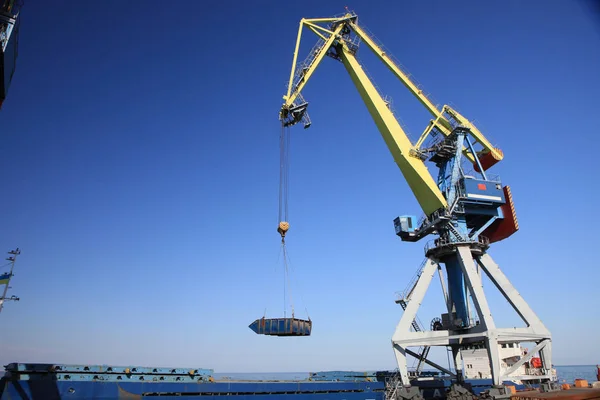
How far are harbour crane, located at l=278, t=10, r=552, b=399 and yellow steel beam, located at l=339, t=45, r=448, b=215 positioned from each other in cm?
7

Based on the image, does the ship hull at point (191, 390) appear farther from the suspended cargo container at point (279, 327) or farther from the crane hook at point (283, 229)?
the crane hook at point (283, 229)

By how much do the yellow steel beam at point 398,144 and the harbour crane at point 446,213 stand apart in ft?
0.24

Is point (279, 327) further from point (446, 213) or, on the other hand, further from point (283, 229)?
point (446, 213)

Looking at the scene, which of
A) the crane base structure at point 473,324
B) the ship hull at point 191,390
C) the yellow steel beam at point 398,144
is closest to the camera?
the ship hull at point 191,390

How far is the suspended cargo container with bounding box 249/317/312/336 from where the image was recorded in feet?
72.1

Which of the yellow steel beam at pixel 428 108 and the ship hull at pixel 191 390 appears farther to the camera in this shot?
the yellow steel beam at pixel 428 108

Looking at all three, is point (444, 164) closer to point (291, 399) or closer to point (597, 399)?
point (597, 399)

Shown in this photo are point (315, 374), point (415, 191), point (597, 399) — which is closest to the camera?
point (597, 399)

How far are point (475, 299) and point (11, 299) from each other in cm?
3350

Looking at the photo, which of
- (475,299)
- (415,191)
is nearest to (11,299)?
(415,191)

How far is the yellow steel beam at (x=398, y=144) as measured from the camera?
1068 inches

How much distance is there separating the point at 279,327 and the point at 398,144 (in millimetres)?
15236

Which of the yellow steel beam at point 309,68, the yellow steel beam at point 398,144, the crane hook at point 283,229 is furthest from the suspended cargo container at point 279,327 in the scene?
the yellow steel beam at point 309,68

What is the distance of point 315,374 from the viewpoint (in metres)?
33.1
